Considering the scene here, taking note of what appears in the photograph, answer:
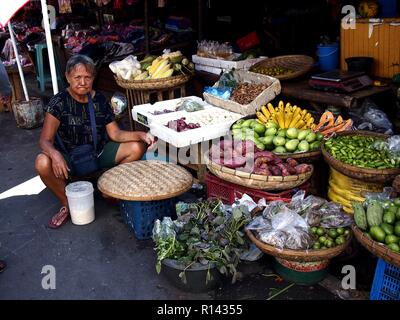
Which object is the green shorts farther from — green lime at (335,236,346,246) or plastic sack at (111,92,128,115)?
green lime at (335,236,346,246)

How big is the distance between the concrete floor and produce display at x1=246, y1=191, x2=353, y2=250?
0.39 m

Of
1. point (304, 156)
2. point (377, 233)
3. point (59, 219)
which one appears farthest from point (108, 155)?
point (377, 233)

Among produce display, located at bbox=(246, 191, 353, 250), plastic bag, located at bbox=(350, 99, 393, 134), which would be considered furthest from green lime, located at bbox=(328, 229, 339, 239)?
plastic bag, located at bbox=(350, 99, 393, 134)

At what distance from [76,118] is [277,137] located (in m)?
1.82

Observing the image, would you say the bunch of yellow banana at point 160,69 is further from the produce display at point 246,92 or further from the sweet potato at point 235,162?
the sweet potato at point 235,162

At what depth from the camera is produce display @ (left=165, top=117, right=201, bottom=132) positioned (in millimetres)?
3966

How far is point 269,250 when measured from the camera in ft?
8.87

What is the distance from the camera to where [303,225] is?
9.17ft

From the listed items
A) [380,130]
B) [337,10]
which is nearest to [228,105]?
[380,130]

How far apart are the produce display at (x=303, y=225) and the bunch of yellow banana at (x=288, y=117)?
104 centimetres

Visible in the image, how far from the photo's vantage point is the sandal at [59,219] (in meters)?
3.80

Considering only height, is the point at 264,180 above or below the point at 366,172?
below

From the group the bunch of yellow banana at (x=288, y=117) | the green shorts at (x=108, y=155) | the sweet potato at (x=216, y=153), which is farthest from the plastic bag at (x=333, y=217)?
the green shorts at (x=108, y=155)

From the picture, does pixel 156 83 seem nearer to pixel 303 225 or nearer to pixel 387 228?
pixel 303 225
